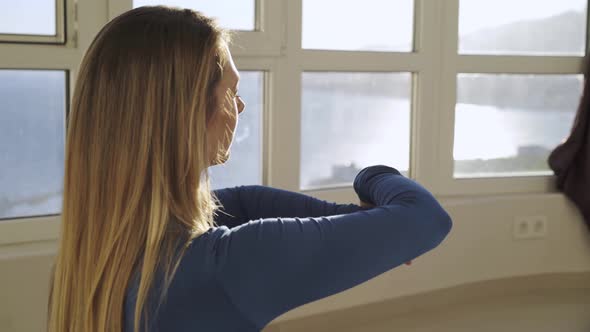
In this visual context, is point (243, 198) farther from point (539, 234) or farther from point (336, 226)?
point (539, 234)

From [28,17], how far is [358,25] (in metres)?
1.18

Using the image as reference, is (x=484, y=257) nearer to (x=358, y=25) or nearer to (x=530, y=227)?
(x=530, y=227)

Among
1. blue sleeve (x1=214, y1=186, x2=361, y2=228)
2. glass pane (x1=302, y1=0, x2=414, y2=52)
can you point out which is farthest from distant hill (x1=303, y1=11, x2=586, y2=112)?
blue sleeve (x1=214, y1=186, x2=361, y2=228)

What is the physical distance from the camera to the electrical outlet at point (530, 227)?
3.00 m

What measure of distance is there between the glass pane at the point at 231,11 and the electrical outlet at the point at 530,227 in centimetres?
131

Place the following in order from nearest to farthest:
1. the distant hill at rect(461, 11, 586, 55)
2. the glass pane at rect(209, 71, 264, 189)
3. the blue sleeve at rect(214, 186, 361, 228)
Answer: the blue sleeve at rect(214, 186, 361, 228) < the glass pane at rect(209, 71, 264, 189) < the distant hill at rect(461, 11, 586, 55)

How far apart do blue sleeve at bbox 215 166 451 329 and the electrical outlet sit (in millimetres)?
2045

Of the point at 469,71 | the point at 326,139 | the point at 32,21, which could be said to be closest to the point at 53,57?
the point at 32,21

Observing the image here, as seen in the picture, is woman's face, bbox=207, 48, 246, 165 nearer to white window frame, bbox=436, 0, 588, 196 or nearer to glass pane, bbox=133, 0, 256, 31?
glass pane, bbox=133, 0, 256, 31

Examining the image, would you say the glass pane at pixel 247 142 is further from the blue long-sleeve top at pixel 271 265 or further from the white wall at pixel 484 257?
the blue long-sleeve top at pixel 271 265

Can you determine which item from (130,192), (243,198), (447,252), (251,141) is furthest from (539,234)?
(130,192)

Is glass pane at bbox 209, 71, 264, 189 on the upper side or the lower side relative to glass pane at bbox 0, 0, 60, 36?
lower

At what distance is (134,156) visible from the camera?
3.30 feet

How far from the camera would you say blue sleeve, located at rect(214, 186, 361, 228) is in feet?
4.66
